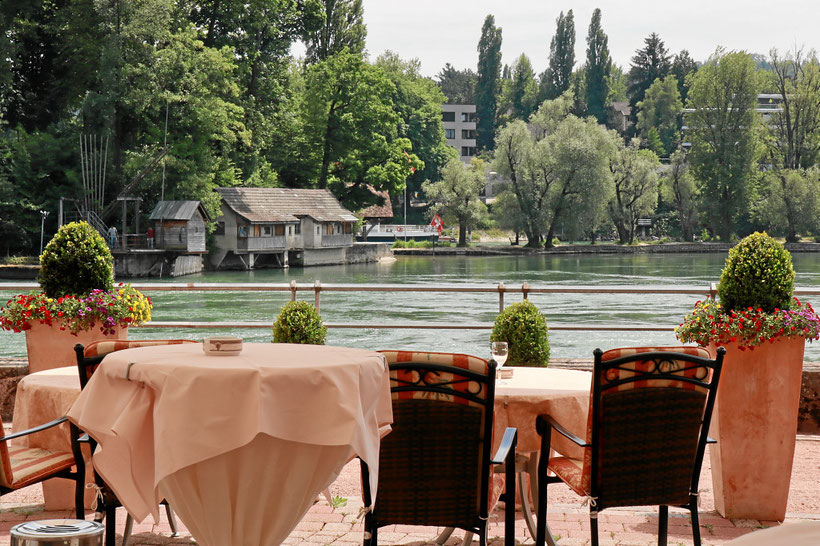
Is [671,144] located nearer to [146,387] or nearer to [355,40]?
[355,40]

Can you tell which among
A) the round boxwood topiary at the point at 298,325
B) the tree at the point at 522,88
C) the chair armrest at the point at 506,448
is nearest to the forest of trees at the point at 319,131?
the tree at the point at 522,88

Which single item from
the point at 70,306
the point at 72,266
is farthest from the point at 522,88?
the point at 70,306

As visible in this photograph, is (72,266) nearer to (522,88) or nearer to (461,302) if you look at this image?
(461,302)

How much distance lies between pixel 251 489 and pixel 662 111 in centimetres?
10887

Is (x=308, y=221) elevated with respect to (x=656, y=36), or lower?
lower

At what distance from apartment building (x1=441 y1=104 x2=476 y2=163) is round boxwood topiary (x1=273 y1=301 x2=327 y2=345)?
10683 cm

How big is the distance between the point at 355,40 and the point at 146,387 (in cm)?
6553

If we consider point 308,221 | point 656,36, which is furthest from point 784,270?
point 656,36

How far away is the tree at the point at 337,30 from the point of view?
65.9 m

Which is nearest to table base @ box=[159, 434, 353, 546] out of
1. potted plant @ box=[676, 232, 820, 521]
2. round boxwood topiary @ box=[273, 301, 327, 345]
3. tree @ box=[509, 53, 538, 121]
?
potted plant @ box=[676, 232, 820, 521]

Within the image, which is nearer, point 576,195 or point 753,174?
point 576,195

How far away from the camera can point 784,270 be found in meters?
5.17

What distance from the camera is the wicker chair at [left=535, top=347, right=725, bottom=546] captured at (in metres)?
3.87

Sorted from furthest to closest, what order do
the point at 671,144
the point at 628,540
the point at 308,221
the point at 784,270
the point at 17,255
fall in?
the point at 671,144, the point at 308,221, the point at 17,255, the point at 784,270, the point at 628,540
